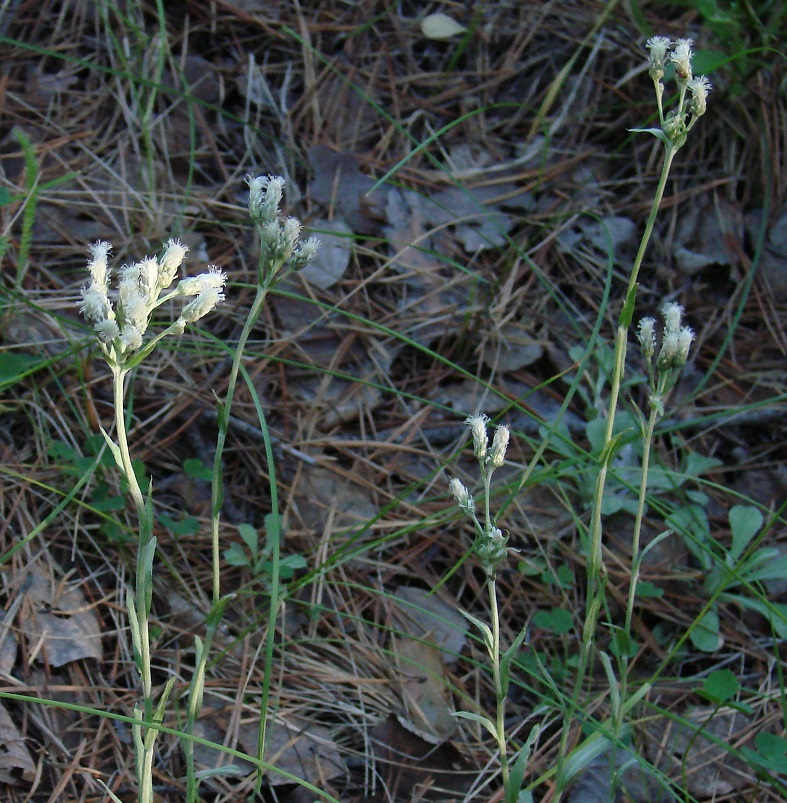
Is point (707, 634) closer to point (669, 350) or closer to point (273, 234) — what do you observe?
point (669, 350)

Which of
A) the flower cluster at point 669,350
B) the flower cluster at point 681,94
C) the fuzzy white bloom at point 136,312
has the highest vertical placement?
the flower cluster at point 681,94

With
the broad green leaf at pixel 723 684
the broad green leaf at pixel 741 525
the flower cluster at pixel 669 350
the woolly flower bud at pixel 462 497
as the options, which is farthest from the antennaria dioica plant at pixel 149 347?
the broad green leaf at pixel 741 525

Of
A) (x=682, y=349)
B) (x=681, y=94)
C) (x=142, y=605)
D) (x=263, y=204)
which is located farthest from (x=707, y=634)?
(x=263, y=204)

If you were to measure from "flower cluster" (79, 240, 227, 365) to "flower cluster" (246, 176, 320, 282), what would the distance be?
0.11 m

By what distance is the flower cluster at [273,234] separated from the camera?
164cm

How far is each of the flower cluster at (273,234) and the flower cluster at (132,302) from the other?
0.11m

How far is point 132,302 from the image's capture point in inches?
60.9

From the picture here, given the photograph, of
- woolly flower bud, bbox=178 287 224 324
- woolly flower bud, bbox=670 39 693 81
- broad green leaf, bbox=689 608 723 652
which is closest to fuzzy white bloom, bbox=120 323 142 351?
woolly flower bud, bbox=178 287 224 324

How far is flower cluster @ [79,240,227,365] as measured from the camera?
153 cm

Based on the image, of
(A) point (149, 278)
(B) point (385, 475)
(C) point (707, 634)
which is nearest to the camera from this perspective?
(A) point (149, 278)

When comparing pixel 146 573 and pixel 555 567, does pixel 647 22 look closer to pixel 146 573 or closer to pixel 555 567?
pixel 555 567

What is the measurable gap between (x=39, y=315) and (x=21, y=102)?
893 mm

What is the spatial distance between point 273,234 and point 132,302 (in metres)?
0.30

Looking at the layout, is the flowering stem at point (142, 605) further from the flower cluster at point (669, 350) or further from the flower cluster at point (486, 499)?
the flower cluster at point (669, 350)
